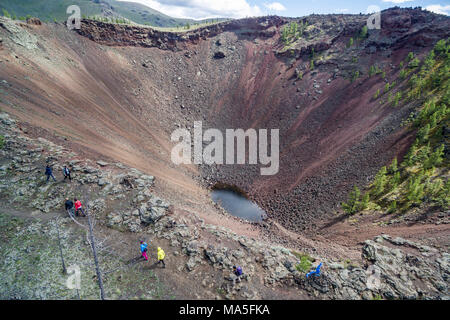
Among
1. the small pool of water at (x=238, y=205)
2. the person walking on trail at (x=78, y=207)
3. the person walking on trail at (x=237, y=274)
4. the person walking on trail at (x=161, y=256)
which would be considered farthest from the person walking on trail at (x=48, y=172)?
the small pool of water at (x=238, y=205)

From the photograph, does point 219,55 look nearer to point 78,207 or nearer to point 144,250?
point 78,207

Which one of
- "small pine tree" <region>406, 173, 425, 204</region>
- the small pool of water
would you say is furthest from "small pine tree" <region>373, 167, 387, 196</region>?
the small pool of water

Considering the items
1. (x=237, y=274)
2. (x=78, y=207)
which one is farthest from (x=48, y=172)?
(x=237, y=274)

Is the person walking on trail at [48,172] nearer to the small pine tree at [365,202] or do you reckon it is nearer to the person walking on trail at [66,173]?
the person walking on trail at [66,173]

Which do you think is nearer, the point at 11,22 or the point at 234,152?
the point at 11,22

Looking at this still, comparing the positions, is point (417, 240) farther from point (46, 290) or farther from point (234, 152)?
point (234, 152)

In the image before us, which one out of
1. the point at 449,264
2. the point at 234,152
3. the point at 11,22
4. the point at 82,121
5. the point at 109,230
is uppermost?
the point at 11,22
